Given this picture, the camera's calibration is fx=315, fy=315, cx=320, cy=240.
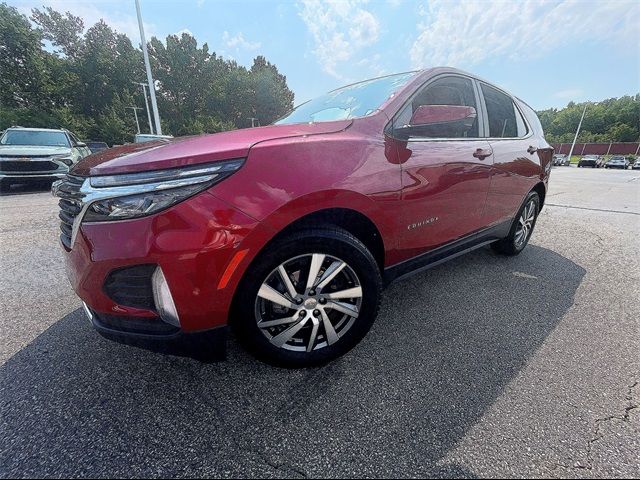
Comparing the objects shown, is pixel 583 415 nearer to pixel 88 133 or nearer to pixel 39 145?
pixel 39 145

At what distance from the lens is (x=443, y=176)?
211 cm

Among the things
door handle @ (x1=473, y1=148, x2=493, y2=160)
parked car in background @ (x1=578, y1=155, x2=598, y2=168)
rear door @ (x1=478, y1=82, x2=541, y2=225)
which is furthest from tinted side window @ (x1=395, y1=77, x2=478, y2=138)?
parked car in background @ (x1=578, y1=155, x2=598, y2=168)

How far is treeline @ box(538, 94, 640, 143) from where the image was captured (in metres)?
62.2

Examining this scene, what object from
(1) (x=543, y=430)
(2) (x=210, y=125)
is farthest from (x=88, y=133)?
(1) (x=543, y=430)

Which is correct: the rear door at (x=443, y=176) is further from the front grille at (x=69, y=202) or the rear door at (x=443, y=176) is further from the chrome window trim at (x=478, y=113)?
the front grille at (x=69, y=202)

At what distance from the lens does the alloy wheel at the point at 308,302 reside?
156 cm

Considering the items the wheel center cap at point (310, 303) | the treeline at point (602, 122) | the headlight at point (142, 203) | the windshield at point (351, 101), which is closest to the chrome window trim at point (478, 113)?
the windshield at point (351, 101)

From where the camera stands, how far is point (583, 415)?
1479 mm

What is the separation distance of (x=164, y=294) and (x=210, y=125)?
44.5 meters

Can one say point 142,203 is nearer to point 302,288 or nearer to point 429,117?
point 302,288

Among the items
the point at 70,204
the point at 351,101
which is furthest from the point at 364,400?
the point at 351,101

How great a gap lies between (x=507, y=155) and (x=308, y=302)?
233 cm

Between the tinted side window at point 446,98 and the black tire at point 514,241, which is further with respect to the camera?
the black tire at point 514,241

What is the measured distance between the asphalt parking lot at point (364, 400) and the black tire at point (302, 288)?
120 mm
